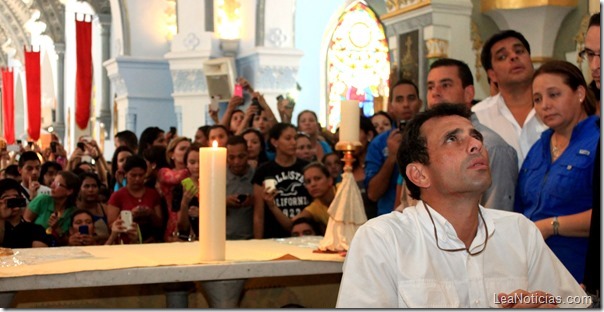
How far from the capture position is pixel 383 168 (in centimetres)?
399

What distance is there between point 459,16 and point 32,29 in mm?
2838

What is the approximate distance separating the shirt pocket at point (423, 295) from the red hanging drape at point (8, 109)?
4982mm

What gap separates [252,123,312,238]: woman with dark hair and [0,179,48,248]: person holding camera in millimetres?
901

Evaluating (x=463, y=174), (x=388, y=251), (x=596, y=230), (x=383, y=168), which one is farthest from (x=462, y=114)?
(x=383, y=168)

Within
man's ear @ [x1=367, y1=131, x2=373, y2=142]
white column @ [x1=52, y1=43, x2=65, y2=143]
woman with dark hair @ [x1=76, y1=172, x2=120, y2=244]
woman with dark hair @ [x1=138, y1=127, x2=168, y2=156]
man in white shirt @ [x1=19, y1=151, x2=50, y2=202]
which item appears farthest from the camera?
white column @ [x1=52, y1=43, x2=65, y2=143]

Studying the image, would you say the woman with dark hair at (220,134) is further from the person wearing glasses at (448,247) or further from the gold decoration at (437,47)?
the person wearing glasses at (448,247)

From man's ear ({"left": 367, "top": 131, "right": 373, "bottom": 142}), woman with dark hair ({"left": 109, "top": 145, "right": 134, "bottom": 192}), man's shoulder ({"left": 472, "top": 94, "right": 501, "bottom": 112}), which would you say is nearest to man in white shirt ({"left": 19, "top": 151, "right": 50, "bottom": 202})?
woman with dark hair ({"left": 109, "top": 145, "right": 134, "bottom": 192})

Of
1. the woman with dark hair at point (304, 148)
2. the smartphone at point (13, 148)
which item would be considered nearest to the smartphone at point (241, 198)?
the woman with dark hair at point (304, 148)

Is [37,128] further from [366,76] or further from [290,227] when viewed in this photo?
[366,76]

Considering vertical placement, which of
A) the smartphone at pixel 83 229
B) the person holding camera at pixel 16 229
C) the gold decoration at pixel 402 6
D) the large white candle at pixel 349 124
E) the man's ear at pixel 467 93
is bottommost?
the smartphone at pixel 83 229

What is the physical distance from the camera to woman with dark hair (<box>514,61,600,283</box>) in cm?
279

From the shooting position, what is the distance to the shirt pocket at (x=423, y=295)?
1965 mm

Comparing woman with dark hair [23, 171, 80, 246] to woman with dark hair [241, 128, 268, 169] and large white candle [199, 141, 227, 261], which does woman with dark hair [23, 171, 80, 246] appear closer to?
woman with dark hair [241, 128, 268, 169]

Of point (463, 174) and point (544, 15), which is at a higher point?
point (544, 15)
